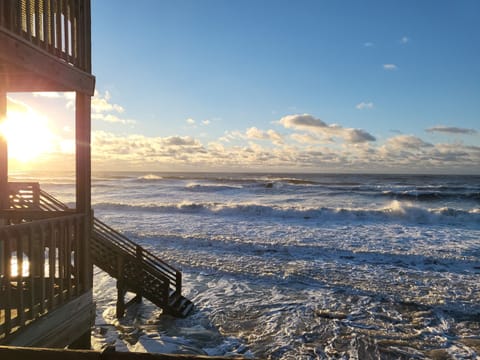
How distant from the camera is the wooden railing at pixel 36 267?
422cm

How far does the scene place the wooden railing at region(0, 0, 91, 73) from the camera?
4160 mm

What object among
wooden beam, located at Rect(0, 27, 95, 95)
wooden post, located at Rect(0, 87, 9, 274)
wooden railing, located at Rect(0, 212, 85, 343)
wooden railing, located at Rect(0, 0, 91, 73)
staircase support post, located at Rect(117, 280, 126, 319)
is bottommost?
staircase support post, located at Rect(117, 280, 126, 319)

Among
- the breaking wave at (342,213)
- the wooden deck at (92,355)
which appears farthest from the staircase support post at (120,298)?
the breaking wave at (342,213)

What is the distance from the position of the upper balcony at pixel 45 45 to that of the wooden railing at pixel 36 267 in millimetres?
1897

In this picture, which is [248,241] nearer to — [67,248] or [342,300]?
[342,300]

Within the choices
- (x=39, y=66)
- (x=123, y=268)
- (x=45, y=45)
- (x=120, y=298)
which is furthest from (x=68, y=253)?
(x=120, y=298)

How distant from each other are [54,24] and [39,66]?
2.70ft

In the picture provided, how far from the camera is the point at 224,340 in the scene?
8594mm

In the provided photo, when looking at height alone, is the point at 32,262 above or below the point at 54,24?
below

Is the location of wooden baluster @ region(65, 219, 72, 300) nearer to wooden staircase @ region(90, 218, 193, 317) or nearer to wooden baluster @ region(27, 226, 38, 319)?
wooden baluster @ region(27, 226, 38, 319)

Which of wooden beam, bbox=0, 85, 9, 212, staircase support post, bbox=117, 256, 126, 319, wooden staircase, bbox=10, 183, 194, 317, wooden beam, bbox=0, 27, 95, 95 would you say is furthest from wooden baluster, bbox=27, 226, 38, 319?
staircase support post, bbox=117, 256, 126, 319

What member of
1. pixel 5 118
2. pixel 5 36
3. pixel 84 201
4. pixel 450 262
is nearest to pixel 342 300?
pixel 450 262

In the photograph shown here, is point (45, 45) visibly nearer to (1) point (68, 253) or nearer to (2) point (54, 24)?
(2) point (54, 24)

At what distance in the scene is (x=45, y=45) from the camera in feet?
15.3
